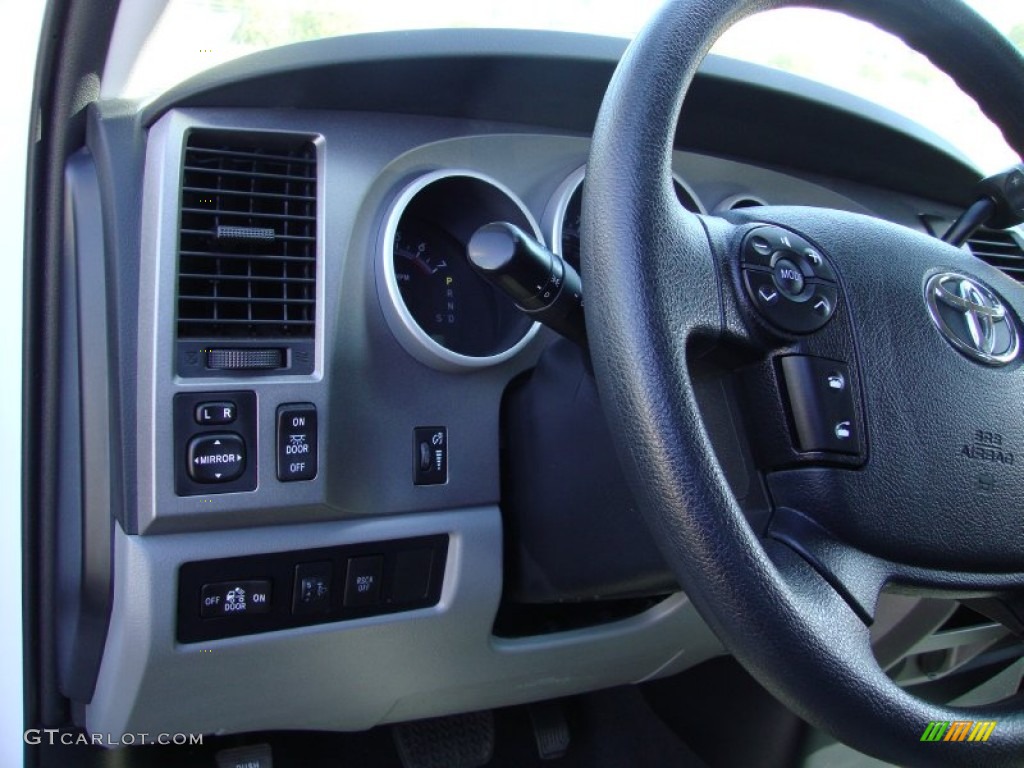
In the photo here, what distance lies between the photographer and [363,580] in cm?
120

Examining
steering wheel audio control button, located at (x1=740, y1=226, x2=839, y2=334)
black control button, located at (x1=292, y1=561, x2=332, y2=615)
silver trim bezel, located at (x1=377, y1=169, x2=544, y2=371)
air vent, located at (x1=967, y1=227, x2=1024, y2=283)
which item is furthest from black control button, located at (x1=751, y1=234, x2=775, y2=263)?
air vent, located at (x1=967, y1=227, x2=1024, y2=283)

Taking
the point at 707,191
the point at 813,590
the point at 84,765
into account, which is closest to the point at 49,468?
the point at 84,765

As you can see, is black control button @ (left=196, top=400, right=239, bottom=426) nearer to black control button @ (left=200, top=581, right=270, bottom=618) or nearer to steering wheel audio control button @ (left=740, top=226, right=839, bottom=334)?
black control button @ (left=200, top=581, right=270, bottom=618)

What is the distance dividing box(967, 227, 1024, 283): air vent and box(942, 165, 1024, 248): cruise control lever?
464 mm

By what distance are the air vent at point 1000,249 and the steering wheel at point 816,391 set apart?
1.98 ft

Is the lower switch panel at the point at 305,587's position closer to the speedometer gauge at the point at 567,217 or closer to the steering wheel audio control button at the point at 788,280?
the speedometer gauge at the point at 567,217

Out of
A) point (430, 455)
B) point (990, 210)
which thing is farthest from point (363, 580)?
point (990, 210)

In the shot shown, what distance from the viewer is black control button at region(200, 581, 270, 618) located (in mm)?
1123

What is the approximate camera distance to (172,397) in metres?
1.06

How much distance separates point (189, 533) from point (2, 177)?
1.52ft

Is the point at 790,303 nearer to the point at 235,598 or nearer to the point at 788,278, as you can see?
the point at 788,278

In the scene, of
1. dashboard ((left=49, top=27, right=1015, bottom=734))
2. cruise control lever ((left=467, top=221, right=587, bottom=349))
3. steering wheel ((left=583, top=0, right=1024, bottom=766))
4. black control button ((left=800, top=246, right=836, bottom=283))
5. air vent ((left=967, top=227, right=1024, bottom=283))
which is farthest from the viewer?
air vent ((left=967, top=227, right=1024, bottom=283))

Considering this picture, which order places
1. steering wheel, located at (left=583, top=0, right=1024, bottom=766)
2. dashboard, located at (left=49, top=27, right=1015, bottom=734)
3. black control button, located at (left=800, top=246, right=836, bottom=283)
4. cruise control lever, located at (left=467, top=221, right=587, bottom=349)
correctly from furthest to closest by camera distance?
1. dashboard, located at (left=49, top=27, right=1015, bottom=734)
2. black control button, located at (left=800, top=246, right=836, bottom=283)
3. cruise control lever, located at (left=467, top=221, right=587, bottom=349)
4. steering wheel, located at (left=583, top=0, right=1024, bottom=766)

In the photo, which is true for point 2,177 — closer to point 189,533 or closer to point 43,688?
point 189,533
